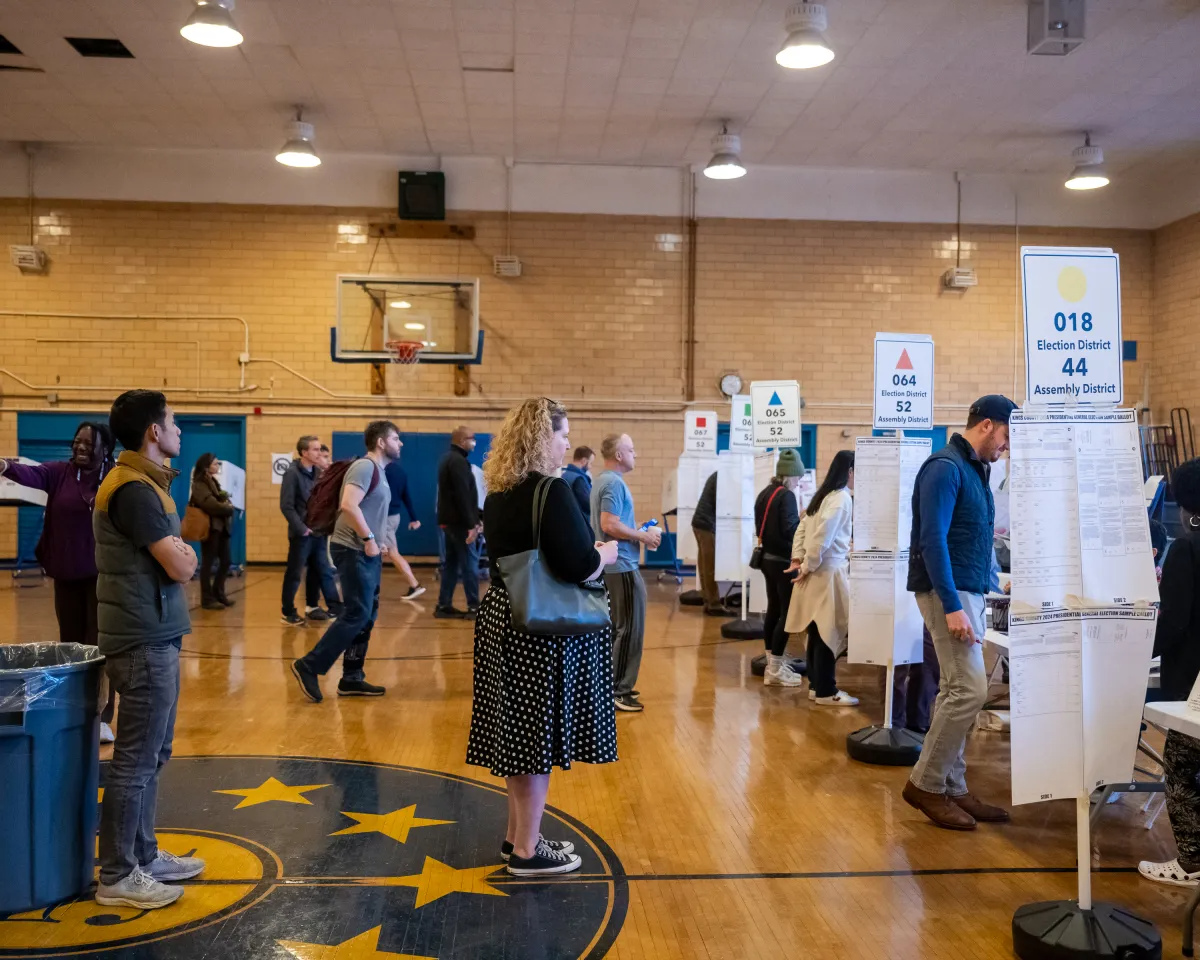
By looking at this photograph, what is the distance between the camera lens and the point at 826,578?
5.84 meters

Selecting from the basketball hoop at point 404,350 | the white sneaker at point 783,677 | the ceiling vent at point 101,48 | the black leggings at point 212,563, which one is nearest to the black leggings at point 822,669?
the white sneaker at point 783,677

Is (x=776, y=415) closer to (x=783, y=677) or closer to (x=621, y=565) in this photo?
(x=783, y=677)

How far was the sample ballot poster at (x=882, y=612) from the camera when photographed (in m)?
5.01

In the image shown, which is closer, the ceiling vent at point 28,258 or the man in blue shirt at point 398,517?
the man in blue shirt at point 398,517

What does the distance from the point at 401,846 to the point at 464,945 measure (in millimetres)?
818

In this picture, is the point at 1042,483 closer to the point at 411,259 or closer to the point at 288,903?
the point at 288,903

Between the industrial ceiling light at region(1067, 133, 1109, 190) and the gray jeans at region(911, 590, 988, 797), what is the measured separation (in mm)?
9330

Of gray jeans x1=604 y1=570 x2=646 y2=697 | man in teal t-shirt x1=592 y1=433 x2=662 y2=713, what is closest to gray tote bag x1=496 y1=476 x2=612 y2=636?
man in teal t-shirt x1=592 y1=433 x2=662 y2=713

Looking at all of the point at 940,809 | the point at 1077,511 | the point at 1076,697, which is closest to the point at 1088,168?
the point at 940,809

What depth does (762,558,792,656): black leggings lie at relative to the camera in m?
6.41

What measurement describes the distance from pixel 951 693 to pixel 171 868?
9.50ft

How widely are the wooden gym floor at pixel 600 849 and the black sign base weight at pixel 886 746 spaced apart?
66mm

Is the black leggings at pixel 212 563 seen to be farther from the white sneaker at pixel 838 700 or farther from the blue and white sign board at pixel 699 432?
the white sneaker at pixel 838 700

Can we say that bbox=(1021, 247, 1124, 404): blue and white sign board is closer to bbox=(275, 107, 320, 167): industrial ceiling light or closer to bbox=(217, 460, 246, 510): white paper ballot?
bbox=(275, 107, 320, 167): industrial ceiling light
